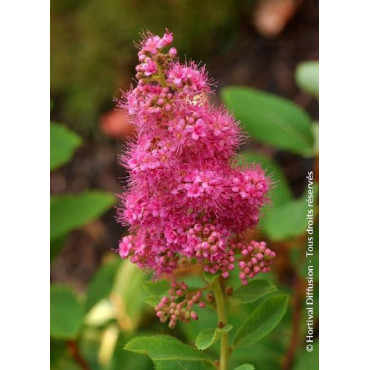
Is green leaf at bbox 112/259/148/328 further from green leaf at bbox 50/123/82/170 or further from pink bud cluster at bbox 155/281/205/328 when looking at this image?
pink bud cluster at bbox 155/281/205/328

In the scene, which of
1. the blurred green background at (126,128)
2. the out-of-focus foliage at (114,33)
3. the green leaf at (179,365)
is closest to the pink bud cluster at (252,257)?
the green leaf at (179,365)

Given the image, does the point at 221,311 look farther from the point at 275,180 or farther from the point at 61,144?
the point at 61,144

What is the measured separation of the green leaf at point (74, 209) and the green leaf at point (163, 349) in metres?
0.92

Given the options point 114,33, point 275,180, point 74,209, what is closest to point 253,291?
point 275,180

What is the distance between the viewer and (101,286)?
2516mm

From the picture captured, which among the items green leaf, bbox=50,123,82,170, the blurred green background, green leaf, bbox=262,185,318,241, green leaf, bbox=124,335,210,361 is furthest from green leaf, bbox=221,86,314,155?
green leaf, bbox=124,335,210,361

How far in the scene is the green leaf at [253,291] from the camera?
148cm

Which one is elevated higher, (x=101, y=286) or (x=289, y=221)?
(x=289, y=221)

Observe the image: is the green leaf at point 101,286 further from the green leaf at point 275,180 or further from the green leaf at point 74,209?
the green leaf at point 275,180

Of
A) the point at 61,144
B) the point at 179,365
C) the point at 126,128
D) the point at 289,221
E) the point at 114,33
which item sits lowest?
the point at 179,365

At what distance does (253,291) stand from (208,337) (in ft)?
0.51

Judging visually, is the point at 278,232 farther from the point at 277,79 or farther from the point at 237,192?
the point at 277,79
